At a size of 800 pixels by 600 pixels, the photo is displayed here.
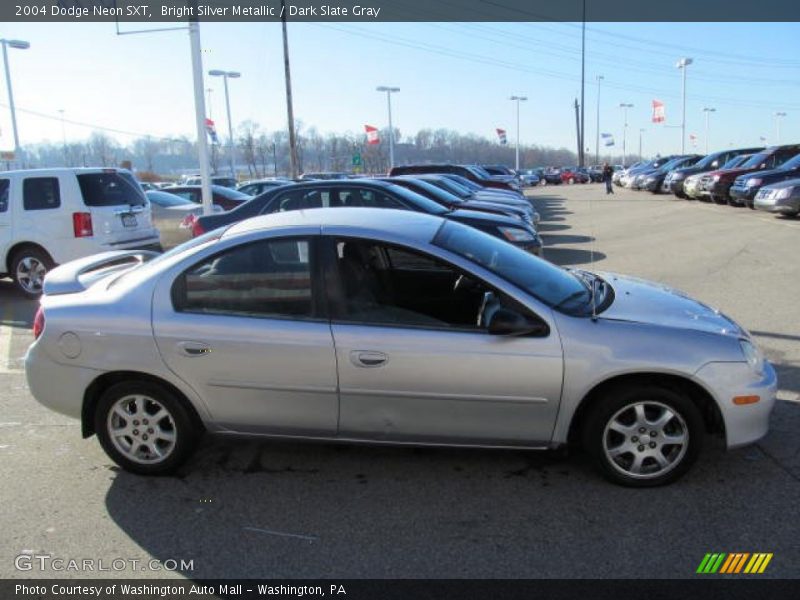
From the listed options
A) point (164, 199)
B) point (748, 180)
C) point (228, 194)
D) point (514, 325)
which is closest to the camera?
point (514, 325)

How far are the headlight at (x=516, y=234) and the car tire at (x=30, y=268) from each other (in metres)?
6.60

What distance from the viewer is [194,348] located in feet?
12.1

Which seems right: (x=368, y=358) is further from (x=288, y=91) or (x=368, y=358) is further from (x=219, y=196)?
(x=288, y=91)

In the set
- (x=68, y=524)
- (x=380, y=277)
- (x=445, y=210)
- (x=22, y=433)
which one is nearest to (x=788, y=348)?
(x=380, y=277)

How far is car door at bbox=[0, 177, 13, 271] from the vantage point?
31.0 feet

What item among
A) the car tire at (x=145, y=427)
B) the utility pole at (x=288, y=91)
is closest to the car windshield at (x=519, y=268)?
the car tire at (x=145, y=427)

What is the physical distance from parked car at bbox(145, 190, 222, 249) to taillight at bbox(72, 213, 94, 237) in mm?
2622

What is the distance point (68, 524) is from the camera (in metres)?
3.42

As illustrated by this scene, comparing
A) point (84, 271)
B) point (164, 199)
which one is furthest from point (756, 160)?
point (84, 271)

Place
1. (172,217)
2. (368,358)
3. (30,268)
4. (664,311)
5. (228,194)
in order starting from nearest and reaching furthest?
(368,358) → (664,311) → (30,268) → (172,217) → (228,194)

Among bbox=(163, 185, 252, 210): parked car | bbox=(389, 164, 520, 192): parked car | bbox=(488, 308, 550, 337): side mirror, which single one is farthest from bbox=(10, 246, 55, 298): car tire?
bbox=(389, 164, 520, 192): parked car

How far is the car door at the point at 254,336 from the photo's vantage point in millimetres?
3627

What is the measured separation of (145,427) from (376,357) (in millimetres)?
1504

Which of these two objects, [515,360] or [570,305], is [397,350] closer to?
[515,360]
